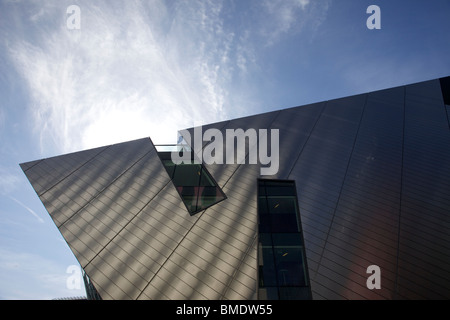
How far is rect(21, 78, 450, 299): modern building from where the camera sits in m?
7.88

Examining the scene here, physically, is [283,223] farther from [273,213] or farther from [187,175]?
[187,175]

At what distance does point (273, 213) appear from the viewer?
10648 mm

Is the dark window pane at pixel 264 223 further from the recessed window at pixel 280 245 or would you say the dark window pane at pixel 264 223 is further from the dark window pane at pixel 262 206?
the dark window pane at pixel 262 206

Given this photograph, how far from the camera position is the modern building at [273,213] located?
25.9ft

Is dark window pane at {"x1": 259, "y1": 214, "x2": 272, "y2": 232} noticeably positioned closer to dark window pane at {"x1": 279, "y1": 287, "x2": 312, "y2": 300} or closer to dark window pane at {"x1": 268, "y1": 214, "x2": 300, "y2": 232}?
dark window pane at {"x1": 268, "y1": 214, "x2": 300, "y2": 232}

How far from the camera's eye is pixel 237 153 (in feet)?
45.5

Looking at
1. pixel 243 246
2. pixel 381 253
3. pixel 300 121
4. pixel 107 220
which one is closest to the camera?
pixel 381 253

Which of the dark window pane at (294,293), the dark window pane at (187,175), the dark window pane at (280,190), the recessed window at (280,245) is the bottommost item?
the dark window pane at (294,293)

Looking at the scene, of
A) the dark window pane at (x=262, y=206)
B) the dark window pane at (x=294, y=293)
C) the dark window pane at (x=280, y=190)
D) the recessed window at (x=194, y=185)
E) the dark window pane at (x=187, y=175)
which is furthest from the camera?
the dark window pane at (x=187, y=175)

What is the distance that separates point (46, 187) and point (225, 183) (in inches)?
A: 393

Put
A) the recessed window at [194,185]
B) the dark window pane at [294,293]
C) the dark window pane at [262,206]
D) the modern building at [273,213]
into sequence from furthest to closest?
1. the recessed window at [194,185]
2. the dark window pane at [262,206]
3. the modern building at [273,213]
4. the dark window pane at [294,293]

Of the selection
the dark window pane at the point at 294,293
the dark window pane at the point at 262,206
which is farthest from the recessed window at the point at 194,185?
the dark window pane at the point at 294,293
